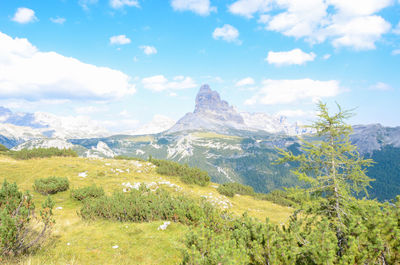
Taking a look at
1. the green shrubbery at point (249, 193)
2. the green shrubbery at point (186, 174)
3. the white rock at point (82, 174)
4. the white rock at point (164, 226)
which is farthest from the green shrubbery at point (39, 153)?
the white rock at point (164, 226)

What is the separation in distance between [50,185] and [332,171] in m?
27.6

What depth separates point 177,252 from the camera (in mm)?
10922

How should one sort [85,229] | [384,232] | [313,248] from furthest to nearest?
[85,229], [384,232], [313,248]

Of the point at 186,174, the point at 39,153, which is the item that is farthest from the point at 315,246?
the point at 39,153

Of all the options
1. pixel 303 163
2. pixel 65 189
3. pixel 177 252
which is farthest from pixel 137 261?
pixel 65 189

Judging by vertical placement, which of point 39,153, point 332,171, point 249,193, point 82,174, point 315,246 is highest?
point 332,171

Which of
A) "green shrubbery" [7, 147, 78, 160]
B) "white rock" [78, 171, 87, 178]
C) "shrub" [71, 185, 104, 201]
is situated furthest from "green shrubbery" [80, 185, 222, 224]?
"green shrubbery" [7, 147, 78, 160]

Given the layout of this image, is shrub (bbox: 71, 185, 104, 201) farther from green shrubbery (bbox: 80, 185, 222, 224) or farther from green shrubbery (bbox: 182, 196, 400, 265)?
green shrubbery (bbox: 182, 196, 400, 265)

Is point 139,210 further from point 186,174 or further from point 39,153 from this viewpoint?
point 39,153

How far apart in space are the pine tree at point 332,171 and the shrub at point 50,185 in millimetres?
25332

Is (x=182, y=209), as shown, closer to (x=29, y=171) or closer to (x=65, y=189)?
(x=65, y=189)

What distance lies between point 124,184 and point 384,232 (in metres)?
28.9

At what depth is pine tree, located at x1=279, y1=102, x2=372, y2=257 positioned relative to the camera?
921 centimetres

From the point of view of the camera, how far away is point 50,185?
22828 mm
